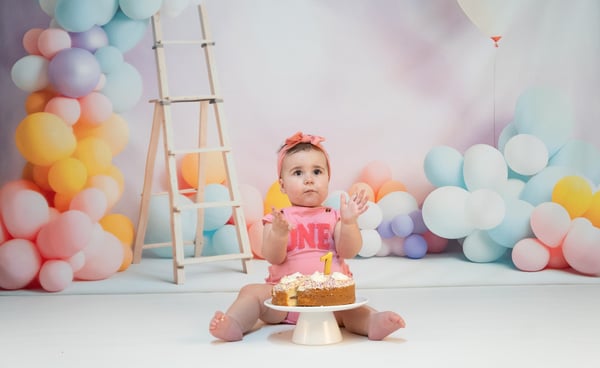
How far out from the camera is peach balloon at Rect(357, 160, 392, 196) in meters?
5.91

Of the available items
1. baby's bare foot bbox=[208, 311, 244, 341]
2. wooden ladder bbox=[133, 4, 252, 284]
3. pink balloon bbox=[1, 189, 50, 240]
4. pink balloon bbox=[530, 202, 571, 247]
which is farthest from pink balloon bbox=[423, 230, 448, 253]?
baby's bare foot bbox=[208, 311, 244, 341]

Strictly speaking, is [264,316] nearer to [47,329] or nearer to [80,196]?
[47,329]

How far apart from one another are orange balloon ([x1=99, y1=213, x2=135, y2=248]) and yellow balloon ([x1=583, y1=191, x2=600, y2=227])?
2.64 m

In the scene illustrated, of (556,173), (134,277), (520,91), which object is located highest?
(520,91)

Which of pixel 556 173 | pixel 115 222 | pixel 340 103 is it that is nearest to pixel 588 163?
pixel 556 173

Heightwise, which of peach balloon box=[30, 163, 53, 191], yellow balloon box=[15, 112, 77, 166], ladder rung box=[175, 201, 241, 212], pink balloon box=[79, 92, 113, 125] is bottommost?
ladder rung box=[175, 201, 241, 212]

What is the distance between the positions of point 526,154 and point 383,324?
2354 mm

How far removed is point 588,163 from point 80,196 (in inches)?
112

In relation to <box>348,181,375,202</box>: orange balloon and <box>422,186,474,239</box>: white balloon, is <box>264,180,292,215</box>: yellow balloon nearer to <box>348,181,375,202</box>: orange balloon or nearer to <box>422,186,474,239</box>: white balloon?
<box>348,181,375,202</box>: orange balloon

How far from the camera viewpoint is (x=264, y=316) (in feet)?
11.6

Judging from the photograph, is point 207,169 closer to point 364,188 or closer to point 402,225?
point 364,188

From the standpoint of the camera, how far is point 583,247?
4785 millimetres

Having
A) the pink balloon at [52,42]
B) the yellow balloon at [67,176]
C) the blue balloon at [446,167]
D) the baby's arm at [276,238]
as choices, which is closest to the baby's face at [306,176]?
the baby's arm at [276,238]

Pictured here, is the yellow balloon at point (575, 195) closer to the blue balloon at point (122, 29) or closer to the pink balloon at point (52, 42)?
the blue balloon at point (122, 29)
